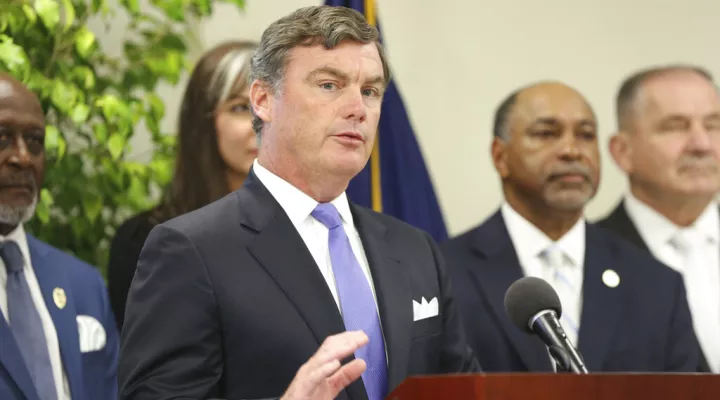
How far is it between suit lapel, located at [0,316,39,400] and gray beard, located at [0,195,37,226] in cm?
34

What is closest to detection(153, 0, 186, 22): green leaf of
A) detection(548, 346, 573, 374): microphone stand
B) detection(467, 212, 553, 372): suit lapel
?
detection(467, 212, 553, 372): suit lapel

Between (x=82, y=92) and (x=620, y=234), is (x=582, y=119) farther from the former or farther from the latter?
(x=82, y=92)

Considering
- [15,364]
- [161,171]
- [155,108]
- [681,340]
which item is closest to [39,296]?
[15,364]

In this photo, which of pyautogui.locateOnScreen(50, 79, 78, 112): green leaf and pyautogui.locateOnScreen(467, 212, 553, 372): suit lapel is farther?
pyautogui.locateOnScreen(50, 79, 78, 112): green leaf

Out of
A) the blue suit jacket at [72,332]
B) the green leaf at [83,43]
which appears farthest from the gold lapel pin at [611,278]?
the green leaf at [83,43]

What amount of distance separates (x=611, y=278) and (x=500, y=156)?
0.63m

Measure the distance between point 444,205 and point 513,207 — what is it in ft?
3.08

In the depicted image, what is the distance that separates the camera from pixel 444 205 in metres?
4.50

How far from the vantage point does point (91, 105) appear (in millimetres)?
3641

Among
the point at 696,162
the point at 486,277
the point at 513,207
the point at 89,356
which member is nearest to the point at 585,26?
the point at 696,162

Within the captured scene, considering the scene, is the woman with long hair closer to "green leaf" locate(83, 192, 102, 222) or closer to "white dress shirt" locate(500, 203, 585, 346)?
"green leaf" locate(83, 192, 102, 222)

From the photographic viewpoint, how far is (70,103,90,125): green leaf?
11.2ft

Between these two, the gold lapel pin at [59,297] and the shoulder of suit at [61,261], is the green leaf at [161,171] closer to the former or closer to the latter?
the shoulder of suit at [61,261]

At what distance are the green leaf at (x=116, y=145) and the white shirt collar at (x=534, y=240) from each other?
1234mm
